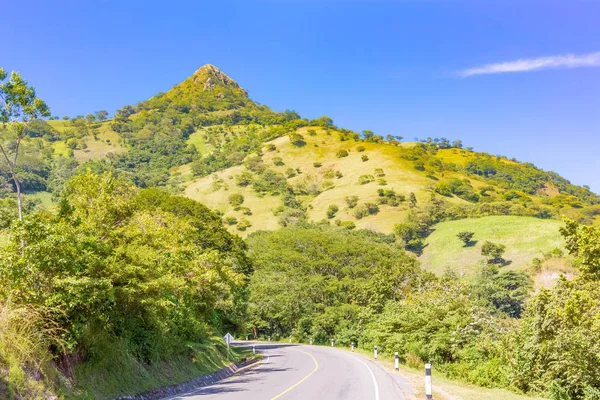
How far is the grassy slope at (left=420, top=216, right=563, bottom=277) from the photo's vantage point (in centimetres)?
9339

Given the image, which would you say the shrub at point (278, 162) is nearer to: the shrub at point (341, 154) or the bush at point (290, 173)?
the bush at point (290, 173)

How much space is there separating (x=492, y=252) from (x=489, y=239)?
8.95 meters

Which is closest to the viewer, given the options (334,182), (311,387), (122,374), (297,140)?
(122,374)

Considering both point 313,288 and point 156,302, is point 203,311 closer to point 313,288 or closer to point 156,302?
point 156,302

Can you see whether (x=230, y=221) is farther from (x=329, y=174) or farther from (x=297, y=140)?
(x=297, y=140)

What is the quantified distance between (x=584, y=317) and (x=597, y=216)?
491 feet

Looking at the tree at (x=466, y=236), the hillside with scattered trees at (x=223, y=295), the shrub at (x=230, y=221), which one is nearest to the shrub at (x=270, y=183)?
the shrub at (x=230, y=221)

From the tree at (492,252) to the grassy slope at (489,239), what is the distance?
1.42 meters

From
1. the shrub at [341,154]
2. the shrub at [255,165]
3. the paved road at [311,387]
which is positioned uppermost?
the shrub at [341,154]

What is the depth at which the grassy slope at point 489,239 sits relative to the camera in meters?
93.4

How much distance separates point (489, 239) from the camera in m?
103

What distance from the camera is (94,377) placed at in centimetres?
1283

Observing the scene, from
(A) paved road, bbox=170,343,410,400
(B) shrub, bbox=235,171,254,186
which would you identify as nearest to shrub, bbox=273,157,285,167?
(B) shrub, bbox=235,171,254,186

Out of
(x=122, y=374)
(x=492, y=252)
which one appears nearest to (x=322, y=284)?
(x=492, y=252)
